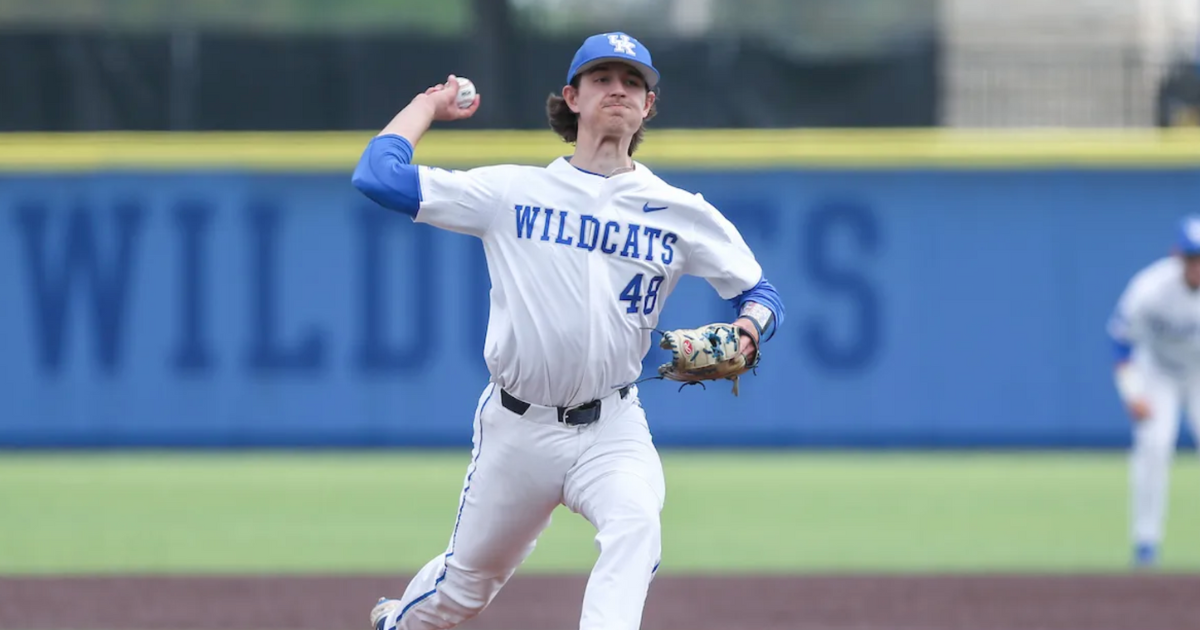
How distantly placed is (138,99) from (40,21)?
1.03 metres

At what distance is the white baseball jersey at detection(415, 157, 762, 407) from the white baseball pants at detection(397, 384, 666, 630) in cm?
10

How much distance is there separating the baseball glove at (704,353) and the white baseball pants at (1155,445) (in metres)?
5.23

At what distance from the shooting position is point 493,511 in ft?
17.7

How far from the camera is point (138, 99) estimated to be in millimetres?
15711

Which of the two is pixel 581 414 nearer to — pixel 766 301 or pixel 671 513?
pixel 766 301

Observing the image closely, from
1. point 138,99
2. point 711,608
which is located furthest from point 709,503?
point 138,99

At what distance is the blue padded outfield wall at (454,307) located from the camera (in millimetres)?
15469

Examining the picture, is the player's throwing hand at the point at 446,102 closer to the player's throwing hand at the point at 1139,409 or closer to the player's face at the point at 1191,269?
the player's throwing hand at the point at 1139,409

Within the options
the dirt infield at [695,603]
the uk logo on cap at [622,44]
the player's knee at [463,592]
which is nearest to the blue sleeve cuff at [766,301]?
the uk logo on cap at [622,44]

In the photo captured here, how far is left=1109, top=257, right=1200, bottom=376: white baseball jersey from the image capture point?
10680mm

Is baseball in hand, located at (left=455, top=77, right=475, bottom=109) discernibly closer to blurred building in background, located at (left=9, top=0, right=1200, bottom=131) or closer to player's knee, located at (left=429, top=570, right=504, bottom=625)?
player's knee, located at (left=429, top=570, right=504, bottom=625)

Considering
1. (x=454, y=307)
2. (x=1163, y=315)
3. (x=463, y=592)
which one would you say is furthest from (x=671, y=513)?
(x=463, y=592)

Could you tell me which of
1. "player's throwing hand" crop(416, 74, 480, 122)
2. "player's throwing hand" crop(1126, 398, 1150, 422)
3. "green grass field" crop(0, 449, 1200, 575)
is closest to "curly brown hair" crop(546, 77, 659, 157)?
"player's throwing hand" crop(416, 74, 480, 122)

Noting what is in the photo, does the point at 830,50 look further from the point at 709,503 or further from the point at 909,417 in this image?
the point at 709,503
